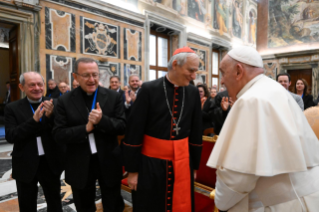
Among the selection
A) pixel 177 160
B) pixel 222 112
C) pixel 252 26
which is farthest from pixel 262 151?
pixel 252 26

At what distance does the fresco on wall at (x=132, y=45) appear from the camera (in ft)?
28.3

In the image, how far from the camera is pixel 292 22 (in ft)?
52.4

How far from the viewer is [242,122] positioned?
1191mm

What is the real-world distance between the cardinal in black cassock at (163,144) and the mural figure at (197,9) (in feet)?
35.9

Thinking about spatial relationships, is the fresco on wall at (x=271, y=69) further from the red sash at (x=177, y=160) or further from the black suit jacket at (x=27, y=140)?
the black suit jacket at (x=27, y=140)

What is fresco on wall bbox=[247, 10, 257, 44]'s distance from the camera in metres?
17.5

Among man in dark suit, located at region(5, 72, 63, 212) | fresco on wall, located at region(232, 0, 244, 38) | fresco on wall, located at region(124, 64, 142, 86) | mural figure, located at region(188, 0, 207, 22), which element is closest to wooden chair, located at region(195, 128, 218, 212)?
man in dark suit, located at region(5, 72, 63, 212)

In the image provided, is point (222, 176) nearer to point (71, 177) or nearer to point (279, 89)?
point (279, 89)

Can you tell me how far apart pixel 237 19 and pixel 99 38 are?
11831 mm

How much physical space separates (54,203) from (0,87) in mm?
13458

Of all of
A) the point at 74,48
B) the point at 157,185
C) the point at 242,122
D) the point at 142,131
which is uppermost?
the point at 74,48

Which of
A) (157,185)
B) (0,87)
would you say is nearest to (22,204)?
(157,185)

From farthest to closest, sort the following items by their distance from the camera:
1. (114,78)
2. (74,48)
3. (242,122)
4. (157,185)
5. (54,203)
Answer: (74,48)
(114,78)
(54,203)
(157,185)
(242,122)

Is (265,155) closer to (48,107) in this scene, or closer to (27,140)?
(48,107)
